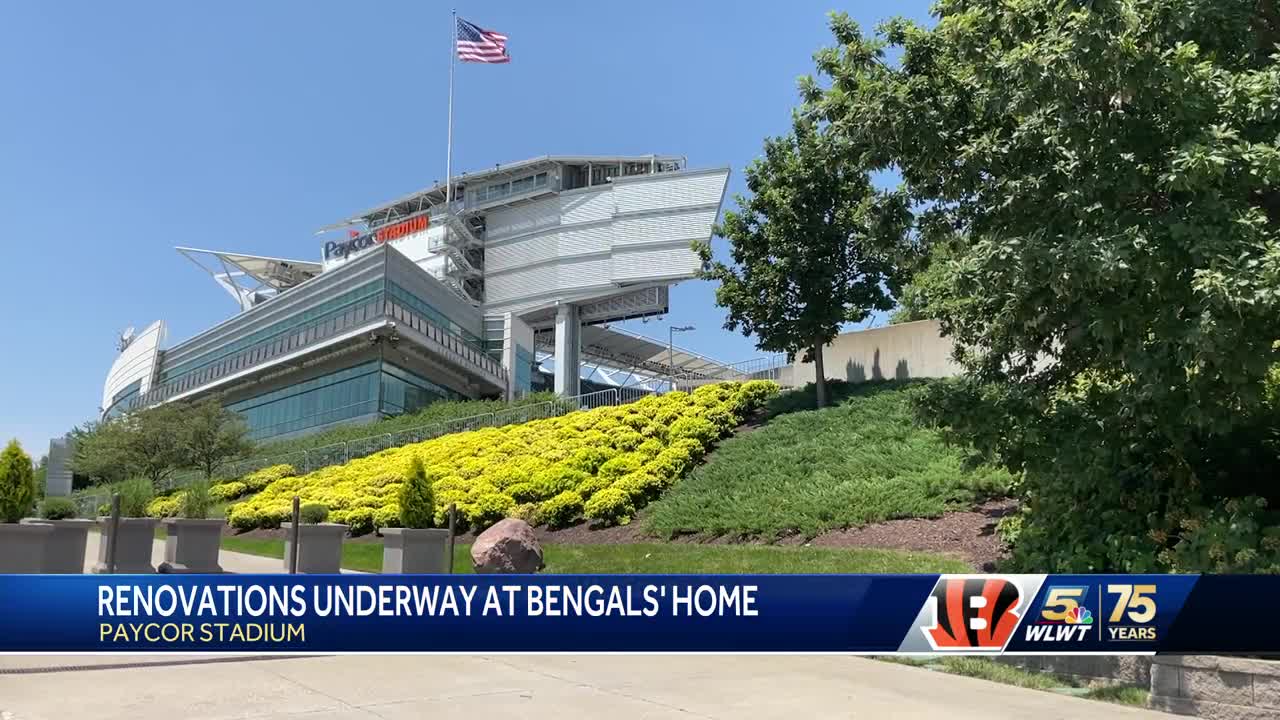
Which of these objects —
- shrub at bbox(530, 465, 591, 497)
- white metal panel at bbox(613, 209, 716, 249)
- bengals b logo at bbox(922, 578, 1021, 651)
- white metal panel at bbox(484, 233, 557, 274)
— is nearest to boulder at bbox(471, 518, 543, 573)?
shrub at bbox(530, 465, 591, 497)

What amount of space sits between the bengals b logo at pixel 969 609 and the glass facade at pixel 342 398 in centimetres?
4344

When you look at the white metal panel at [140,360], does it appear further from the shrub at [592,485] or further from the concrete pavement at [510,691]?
the concrete pavement at [510,691]

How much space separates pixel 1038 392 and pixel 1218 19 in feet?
13.6

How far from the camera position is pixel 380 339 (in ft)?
161

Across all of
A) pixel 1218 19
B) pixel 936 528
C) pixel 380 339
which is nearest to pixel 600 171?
pixel 380 339

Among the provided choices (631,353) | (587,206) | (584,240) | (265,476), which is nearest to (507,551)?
(265,476)

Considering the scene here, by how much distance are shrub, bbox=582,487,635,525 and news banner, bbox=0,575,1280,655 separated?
13.8 m

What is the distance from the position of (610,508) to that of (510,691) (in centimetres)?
1434

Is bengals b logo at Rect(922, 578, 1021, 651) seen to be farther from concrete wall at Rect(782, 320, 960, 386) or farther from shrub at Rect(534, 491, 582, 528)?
concrete wall at Rect(782, 320, 960, 386)

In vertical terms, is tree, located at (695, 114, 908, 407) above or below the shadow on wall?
above

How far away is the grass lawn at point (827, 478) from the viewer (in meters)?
17.0

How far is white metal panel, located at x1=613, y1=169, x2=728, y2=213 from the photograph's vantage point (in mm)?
56375

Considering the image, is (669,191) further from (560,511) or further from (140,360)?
(140,360)

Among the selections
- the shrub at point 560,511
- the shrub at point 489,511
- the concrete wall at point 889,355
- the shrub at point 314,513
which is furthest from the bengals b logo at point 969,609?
the concrete wall at point 889,355
